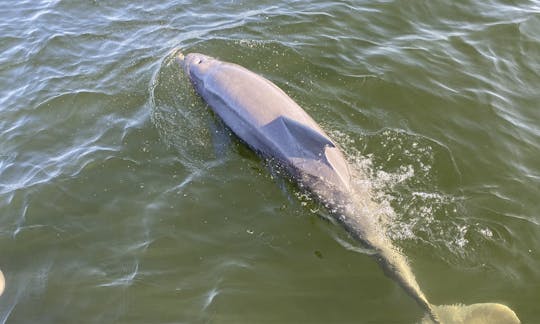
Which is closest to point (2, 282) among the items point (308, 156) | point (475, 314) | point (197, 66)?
point (308, 156)

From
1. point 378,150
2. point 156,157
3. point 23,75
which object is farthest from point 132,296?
point 23,75

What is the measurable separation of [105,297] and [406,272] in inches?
167

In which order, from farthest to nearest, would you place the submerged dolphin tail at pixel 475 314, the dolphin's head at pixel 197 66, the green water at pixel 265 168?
the dolphin's head at pixel 197 66 < the green water at pixel 265 168 < the submerged dolphin tail at pixel 475 314

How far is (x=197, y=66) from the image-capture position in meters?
9.48

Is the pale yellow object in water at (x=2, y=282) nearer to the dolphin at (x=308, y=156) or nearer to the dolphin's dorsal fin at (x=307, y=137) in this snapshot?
the dolphin at (x=308, y=156)

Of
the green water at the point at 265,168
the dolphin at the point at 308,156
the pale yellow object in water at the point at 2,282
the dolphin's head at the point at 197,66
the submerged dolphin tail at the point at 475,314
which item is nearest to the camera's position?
the submerged dolphin tail at the point at 475,314

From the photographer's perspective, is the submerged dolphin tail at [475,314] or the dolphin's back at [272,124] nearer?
the submerged dolphin tail at [475,314]

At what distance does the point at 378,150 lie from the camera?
8008mm

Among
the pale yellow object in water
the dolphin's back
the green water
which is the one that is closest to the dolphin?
the dolphin's back

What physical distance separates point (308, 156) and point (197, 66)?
3786 mm

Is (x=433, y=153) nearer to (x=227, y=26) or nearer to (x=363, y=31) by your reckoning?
(x=363, y=31)

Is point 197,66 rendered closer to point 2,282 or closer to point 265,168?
point 265,168

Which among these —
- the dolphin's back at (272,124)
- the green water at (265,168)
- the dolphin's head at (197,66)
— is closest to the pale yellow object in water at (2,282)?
the green water at (265,168)

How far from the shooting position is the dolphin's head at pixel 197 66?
30.4ft
